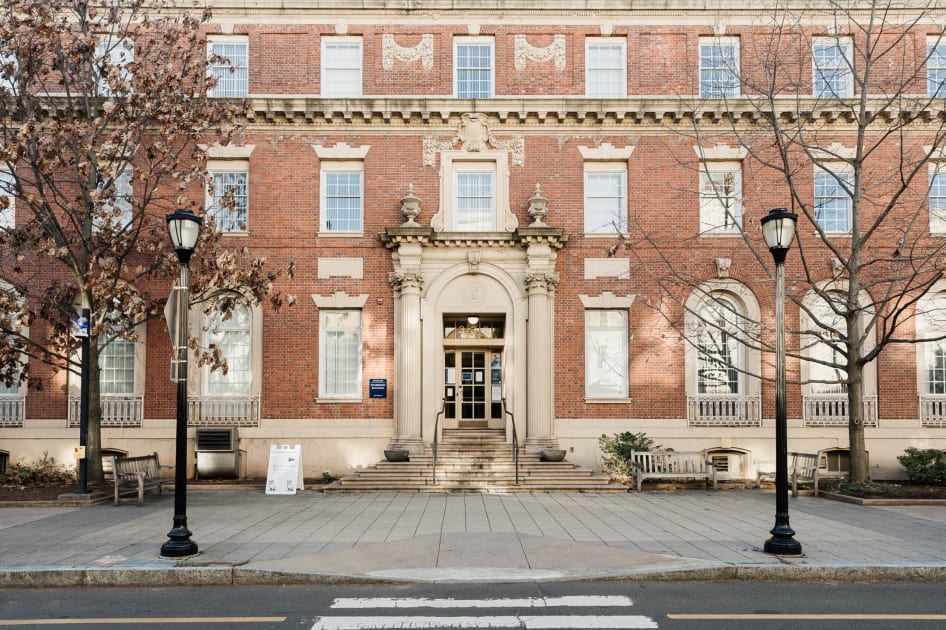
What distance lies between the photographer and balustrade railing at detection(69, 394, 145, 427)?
60.0ft

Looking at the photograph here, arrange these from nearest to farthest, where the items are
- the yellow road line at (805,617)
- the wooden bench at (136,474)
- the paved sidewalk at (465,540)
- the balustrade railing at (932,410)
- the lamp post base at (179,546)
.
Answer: the yellow road line at (805,617) < the paved sidewalk at (465,540) < the lamp post base at (179,546) < the wooden bench at (136,474) < the balustrade railing at (932,410)

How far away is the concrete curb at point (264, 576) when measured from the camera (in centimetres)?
833

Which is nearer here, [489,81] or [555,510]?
[555,510]

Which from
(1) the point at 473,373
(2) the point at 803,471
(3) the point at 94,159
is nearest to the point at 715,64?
(1) the point at 473,373

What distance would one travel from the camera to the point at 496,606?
7.28 meters

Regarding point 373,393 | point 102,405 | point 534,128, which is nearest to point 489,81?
point 534,128

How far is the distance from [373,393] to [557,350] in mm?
4719

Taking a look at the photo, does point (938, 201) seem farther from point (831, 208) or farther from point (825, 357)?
point (825, 357)

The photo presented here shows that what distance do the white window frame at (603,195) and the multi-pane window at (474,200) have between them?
240 centimetres

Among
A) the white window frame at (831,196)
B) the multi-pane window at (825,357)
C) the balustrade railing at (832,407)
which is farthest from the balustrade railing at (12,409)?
the white window frame at (831,196)

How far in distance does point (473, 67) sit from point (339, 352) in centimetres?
818

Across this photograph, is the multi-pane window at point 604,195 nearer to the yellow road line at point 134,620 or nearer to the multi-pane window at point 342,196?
the multi-pane window at point 342,196

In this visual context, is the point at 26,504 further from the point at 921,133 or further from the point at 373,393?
the point at 921,133

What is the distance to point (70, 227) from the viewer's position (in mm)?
18094
